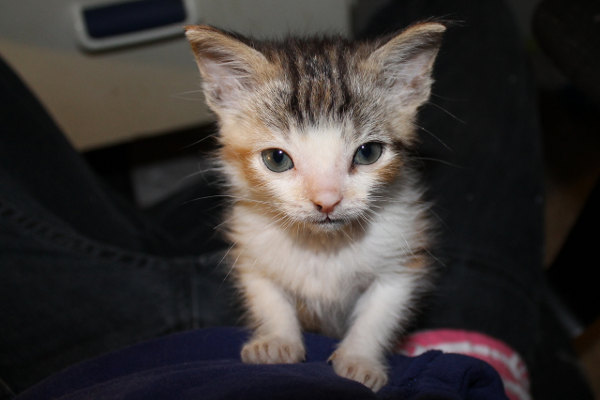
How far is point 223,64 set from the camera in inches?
39.4

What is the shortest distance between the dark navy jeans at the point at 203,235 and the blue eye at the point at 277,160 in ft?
1.33

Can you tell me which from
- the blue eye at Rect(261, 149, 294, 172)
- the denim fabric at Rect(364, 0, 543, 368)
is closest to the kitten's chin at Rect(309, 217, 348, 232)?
the blue eye at Rect(261, 149, 294, 172)

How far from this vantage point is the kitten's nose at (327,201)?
867mm

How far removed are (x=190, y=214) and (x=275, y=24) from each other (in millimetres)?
795

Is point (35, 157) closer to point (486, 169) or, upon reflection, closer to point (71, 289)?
point (71, 289)

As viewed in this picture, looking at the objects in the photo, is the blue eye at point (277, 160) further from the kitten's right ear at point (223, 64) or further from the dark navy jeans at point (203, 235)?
the dark navy jeans at point (203, 235)

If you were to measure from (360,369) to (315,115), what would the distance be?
46 centimetres

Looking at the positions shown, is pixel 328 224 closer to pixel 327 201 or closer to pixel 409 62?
pixel 327 201

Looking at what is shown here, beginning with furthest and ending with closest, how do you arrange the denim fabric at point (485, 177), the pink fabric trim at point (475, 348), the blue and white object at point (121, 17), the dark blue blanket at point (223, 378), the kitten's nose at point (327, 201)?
the blue and white object at point (121, 17) < the denim fabric at point (485, 177) < the pink fabric trim at point (475, 348) < the kitten's nose at point (327, 201) < the dark blue blanket at point (223, 378)

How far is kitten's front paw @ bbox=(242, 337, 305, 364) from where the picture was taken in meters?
0.96

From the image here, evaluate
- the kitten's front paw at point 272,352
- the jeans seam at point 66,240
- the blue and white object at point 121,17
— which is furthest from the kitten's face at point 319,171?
the blue and white object at point 121,17

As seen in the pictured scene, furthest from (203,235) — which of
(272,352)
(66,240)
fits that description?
(272,352)

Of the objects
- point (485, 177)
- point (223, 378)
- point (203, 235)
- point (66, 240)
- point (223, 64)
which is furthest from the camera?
point (203, 235)

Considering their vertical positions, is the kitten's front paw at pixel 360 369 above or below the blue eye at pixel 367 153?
below
